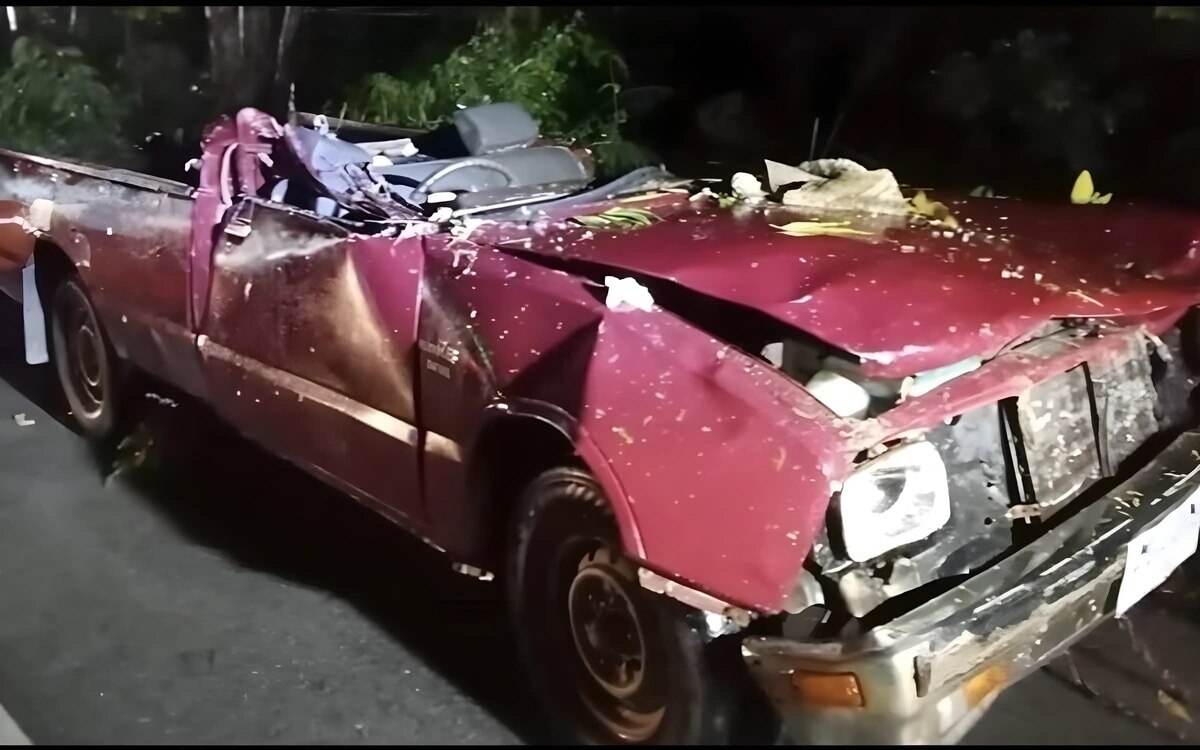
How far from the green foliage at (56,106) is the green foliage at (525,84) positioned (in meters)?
0.89

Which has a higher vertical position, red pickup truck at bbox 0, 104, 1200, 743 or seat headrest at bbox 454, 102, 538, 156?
seat headrest at bbox 454, 102, 538, 156

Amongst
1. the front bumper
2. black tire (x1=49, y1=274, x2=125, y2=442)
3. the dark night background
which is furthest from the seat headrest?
the front bumper

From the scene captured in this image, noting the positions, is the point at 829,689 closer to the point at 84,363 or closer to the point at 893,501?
the point at 893,501

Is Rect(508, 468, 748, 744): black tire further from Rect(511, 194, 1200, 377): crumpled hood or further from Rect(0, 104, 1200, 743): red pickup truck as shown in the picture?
Rect(511, 194, 1200, 377): crumpled hood

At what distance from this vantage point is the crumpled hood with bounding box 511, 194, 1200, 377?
1.87 meters

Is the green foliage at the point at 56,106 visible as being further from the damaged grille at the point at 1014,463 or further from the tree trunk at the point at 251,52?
the damaged grille at the point at 1014,463

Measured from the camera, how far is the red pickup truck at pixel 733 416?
1.77 m

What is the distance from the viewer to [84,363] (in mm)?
3703

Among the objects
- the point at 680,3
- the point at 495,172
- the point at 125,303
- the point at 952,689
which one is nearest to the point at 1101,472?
the point at 952,689

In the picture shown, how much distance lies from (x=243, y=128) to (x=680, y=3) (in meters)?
2.65

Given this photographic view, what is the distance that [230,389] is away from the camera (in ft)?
9.68

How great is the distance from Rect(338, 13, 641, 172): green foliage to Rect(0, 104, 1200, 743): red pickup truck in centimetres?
141

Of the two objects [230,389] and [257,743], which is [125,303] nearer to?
[230,389]

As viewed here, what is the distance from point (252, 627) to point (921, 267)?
1.70 meters
